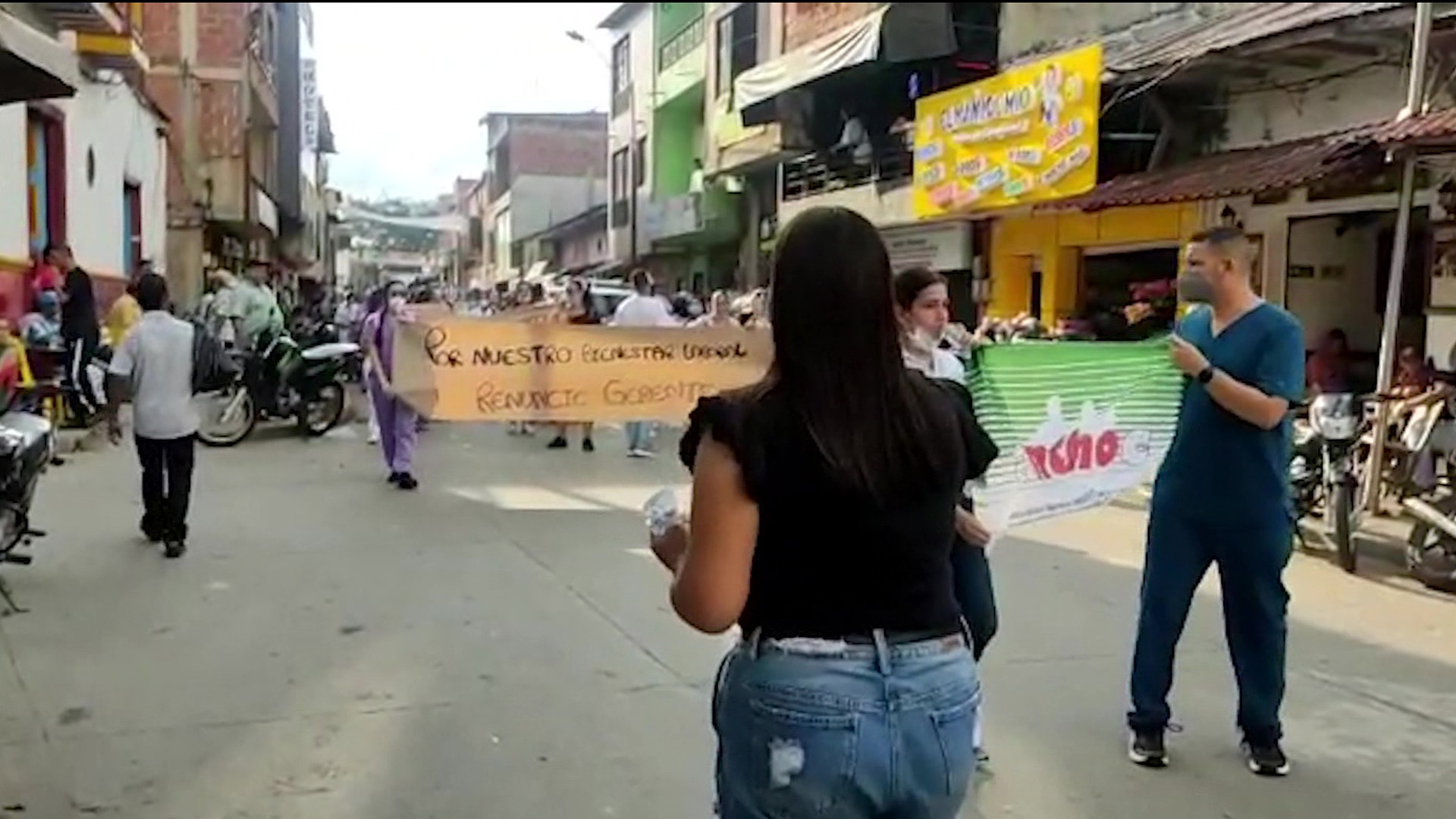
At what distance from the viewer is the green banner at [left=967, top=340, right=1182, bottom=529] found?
489 centimetres

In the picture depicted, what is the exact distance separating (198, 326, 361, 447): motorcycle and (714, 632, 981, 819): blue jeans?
12.4 meters

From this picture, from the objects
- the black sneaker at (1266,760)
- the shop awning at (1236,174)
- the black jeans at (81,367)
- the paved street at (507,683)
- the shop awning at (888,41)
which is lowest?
the paved street at (507,683)

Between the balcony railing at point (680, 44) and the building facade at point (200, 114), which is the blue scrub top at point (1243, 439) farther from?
the balcony railing at point (680, 44)

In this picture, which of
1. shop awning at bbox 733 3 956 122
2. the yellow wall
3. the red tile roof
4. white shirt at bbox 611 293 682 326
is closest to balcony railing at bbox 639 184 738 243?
shop awning at bbox 733 3 956 122

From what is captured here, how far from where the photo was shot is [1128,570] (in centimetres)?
830

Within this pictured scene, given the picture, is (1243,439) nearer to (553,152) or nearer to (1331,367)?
(1331,367)

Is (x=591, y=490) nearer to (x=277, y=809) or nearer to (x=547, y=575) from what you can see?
(x=547, y=575)

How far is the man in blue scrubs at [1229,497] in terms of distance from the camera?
4.41 m

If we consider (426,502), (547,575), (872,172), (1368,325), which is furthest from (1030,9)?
(547,575)

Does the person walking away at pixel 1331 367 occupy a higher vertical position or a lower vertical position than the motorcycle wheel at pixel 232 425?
→ higher

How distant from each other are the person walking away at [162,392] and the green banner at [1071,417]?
5108mm

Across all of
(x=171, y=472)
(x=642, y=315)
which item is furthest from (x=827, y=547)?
(x=642, y=315)

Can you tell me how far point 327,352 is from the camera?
14500 mm

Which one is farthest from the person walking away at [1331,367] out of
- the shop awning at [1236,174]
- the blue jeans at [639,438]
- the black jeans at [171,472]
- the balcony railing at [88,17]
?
the balcony railing at [88,17]
